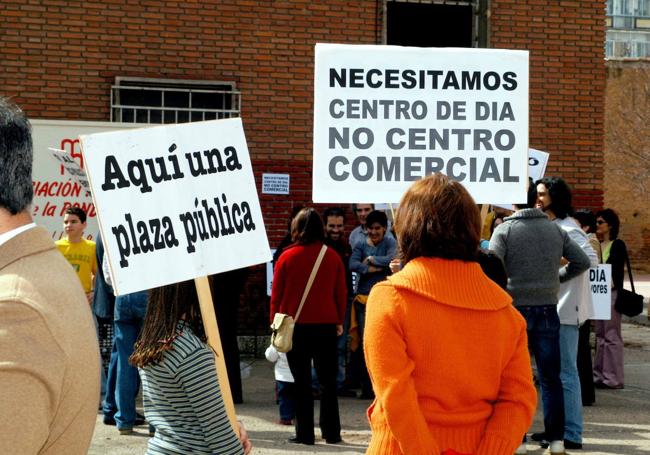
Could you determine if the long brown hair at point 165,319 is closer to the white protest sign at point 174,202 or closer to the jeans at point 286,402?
the white protest sign at point 174,202

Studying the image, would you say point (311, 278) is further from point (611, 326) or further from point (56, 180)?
point (611, 326)

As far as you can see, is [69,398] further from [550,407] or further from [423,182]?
[550,407]

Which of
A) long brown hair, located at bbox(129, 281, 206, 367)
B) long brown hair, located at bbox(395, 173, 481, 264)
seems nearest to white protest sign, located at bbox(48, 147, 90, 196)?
long brown hair, located at bbox(129, 281, 206, 367)

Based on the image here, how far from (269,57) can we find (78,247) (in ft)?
13.7

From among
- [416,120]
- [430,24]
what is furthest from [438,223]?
[430,24]

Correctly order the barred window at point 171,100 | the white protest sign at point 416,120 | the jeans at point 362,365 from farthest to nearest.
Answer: the barred window at point 171,100, the jeans at point 362,365, the white protest sign at point 416,120

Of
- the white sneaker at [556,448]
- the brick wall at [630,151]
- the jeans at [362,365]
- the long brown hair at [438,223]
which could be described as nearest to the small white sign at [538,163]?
the jeans at [362,365]

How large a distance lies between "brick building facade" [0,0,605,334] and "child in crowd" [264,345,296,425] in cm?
410

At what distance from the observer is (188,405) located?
12.9ft

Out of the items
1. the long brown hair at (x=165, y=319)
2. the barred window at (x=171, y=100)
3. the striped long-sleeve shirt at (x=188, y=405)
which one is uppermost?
the barred window at (x=171, y=100)

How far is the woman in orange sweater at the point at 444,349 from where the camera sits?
3.47m

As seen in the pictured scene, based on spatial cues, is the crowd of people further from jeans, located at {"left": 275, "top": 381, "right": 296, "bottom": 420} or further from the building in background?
the building in background

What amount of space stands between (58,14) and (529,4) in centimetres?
588

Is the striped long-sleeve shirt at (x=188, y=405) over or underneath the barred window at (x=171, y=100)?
underneath
